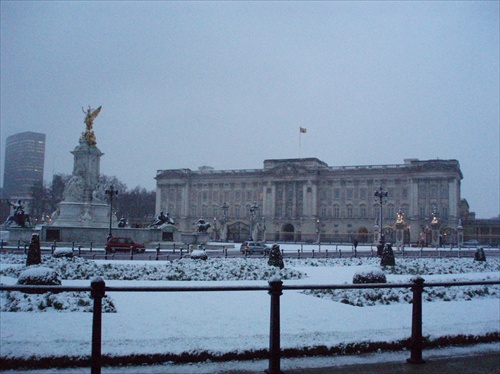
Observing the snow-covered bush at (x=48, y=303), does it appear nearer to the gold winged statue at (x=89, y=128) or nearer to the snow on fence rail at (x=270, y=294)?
the snow on fence rail at (x=270, y=294)

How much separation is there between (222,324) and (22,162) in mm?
190180

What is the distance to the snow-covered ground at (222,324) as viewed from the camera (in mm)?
7569

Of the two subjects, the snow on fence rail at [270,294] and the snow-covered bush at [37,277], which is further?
the snow-covered bush at [37,277]

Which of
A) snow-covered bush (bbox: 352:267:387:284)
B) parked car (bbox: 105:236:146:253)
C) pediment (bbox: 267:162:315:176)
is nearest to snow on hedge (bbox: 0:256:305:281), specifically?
snow-covered bush (bbox: 352:267:387:284)

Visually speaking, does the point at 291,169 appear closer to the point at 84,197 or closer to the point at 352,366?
the point at 84,197

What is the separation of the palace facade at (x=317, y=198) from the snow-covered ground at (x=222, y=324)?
7219 cm

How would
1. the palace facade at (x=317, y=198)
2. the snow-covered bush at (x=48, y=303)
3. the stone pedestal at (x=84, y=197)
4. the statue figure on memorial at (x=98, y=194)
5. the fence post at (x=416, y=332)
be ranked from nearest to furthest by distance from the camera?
1. the fence post at (x=416, y=332)
2. the snow-covered bush at (x=48, y=303)
3. the stone pedestal at (x=84, y=197)
4. the statue figure on memorial at (x=98, y=194)
5. the palace facade at (x=317, y=198)

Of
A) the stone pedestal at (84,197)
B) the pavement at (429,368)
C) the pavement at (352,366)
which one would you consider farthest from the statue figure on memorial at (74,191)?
the pavement at (429,368)

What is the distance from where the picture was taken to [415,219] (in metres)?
95.6

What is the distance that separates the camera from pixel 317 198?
344 feet

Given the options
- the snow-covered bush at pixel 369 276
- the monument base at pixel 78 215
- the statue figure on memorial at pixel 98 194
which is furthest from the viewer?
the statue figure on memorial at pixel 98 194

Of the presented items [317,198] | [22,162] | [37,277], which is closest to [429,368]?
[37,277]

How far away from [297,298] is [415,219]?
288ft

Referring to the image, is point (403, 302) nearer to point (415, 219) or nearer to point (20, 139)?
point (415, 219)
